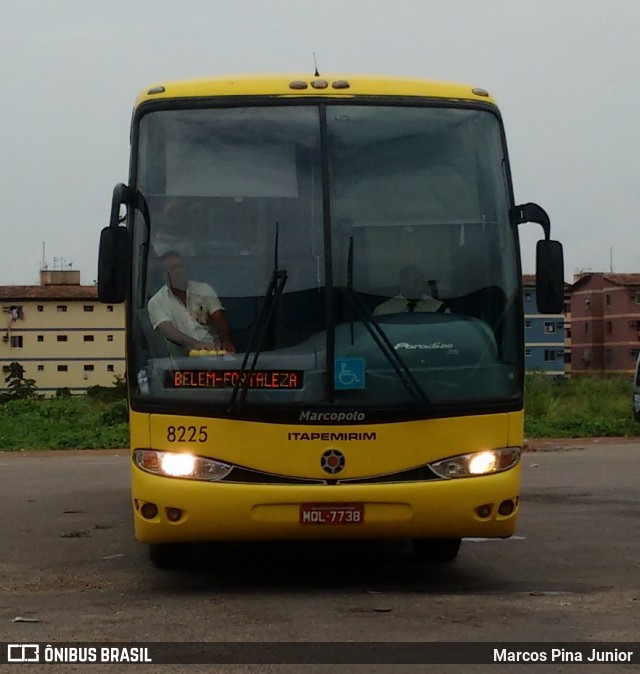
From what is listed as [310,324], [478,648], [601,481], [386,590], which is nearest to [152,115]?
[310,324]

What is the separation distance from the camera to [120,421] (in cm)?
3206

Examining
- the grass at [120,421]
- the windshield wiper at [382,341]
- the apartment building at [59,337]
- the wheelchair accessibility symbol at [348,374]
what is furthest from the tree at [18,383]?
the wheelchair accessibility symbol at [348,374]

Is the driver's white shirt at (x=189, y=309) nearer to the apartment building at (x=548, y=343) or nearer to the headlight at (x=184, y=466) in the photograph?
the headlight at (x=184, y=466)

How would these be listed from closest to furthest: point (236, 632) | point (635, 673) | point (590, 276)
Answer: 1. point (635, 673)
2. point (236, 632)
3. point (590, 276)

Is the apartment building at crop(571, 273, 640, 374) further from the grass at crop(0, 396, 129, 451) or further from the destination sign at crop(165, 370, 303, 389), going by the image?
the destination sign at crop(165, 370, 303, 389)

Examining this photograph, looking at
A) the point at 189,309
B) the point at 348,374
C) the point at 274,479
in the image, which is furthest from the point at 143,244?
the point at 274,479

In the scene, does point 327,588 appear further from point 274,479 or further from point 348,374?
point 348,374

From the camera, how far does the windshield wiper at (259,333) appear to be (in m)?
8.03

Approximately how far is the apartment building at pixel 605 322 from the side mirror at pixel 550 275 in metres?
97.9

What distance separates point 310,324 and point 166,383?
0.97 meters

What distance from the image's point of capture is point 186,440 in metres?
8.08

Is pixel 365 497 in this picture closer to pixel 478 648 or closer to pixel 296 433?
pixel 296 433

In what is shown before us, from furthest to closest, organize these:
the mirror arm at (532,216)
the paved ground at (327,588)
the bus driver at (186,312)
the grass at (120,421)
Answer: the grass at (120,421)
the mirror arm at (532,216)
the bus driver at (186,312)
the paved ground at (327,588)

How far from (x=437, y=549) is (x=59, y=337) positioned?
4576 inches
